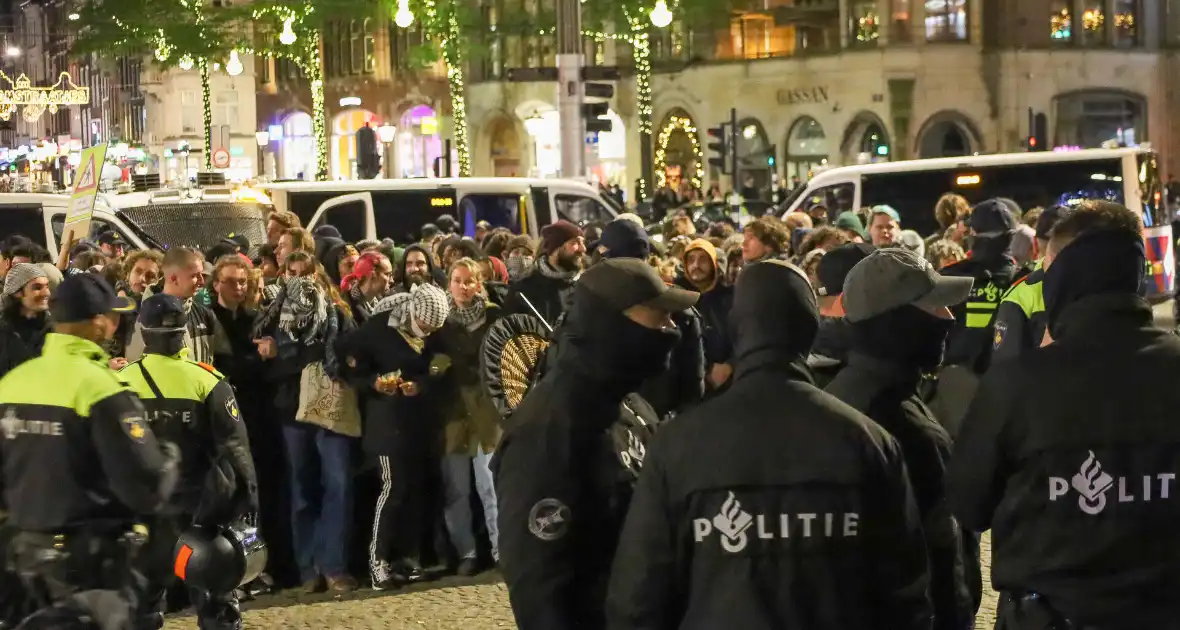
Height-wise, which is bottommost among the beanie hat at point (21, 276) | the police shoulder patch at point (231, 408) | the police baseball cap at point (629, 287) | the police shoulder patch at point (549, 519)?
the police shoulder patch at point (231, 408)

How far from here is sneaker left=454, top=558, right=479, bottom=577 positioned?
10086mm

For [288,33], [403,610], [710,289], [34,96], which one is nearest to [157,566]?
[403,610]

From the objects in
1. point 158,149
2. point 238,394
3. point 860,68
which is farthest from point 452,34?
point 158,149

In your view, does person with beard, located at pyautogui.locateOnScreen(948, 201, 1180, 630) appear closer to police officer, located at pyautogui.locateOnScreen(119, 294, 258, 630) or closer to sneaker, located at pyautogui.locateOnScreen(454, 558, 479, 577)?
police officer, located at pyautogui.locateOnScreen(119, 294, 258, 630)

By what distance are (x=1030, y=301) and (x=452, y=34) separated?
1166 inches

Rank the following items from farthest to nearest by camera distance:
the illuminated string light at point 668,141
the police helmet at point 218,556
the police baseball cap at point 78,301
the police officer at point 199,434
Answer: the illuminated string light at point 668,141
the police officer at point 199,434
the police helmet at point 218,556
the police baseball cap at point 78,301

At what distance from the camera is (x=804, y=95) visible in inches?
1843

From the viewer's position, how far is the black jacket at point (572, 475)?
427cm

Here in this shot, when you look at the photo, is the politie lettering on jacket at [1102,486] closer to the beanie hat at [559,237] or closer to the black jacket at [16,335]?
the beanie hat at [559,237]

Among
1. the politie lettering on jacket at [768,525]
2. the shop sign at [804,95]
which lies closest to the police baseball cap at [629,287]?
the politie lettering on jacket at [768,525]

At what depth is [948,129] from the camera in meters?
45.4

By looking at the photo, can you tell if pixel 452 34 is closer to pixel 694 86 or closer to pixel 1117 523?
pixel 694 86

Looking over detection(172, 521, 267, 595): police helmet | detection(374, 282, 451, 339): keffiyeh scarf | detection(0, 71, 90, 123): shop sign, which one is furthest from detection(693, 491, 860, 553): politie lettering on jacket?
detection(0, 71, 90, 123): shop sign

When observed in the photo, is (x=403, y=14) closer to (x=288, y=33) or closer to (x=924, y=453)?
(x=288, y=33)
